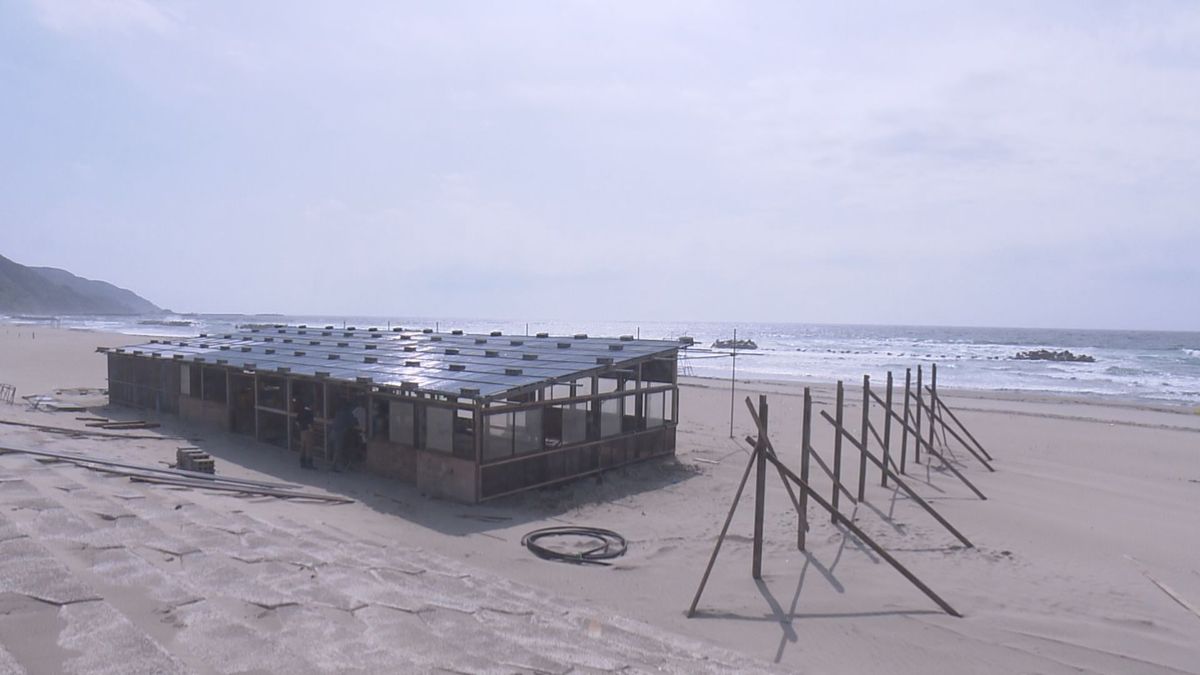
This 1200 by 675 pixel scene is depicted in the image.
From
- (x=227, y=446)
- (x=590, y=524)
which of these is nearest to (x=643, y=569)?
(x=590, y=524)

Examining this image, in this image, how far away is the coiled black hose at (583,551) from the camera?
11.4m

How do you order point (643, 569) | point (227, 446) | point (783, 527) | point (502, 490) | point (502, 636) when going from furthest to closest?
1. point (227, 446)
2. point (502, 490)
3. point (783, 527)
4. point (643, 569)
5. point (502, 636)

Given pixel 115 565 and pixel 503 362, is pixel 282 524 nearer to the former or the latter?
pixel 115 565

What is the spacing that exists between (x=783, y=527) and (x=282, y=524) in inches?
317

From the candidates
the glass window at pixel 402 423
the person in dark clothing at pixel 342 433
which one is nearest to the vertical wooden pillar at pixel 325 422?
the person in dark clothing at pixel 342 433

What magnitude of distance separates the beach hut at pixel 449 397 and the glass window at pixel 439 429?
21 millimetres

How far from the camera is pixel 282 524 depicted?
38.3 feet

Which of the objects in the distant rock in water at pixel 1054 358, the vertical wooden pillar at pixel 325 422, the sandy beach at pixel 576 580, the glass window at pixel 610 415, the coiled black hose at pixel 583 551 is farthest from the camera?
the distant rock in water at pixel 1054 358

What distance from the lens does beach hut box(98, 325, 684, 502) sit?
48.8ft

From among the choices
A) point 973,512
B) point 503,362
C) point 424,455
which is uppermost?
point 503,362

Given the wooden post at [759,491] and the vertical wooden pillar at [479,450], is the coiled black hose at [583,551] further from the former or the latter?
the wooden post at [759,491]

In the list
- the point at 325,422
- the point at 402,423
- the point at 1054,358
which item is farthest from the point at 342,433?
the point at 1054,358

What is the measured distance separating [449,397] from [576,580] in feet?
17.1

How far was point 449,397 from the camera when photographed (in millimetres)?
14641
